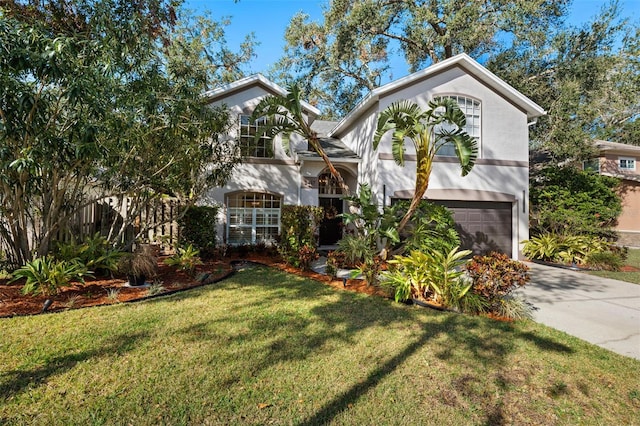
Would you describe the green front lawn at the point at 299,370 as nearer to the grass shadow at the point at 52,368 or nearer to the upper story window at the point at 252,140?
the grass shadow at the point at 52,368

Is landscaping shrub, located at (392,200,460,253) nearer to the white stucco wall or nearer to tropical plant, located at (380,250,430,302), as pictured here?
tropical plant, located at (380,250,430,302)

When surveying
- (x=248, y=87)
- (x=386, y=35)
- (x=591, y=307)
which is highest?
(x=386, y=35)

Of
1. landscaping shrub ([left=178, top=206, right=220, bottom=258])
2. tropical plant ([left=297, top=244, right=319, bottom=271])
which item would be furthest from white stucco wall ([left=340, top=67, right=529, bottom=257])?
landscaping shrub ([left=178, top=206, right=220, bottom=258])

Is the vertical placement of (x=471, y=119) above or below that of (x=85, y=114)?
above

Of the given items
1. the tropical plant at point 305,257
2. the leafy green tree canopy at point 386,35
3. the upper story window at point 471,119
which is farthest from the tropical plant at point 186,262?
the leafy green tree canopy at point 386,35

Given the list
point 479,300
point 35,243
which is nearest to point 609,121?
point 479,300

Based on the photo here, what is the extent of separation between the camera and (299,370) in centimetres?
373

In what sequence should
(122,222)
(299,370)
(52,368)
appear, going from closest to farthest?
(52,368)
(299,370)
(122,222)

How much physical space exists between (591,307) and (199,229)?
407 inches

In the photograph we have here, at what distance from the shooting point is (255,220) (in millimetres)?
12891

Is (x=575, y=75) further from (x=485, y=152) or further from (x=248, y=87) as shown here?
(x=248, y=87)

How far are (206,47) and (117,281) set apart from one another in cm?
2048

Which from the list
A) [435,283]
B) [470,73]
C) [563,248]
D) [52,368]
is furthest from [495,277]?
[470,73]

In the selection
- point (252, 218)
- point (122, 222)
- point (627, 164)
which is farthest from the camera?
point (627, 164)
